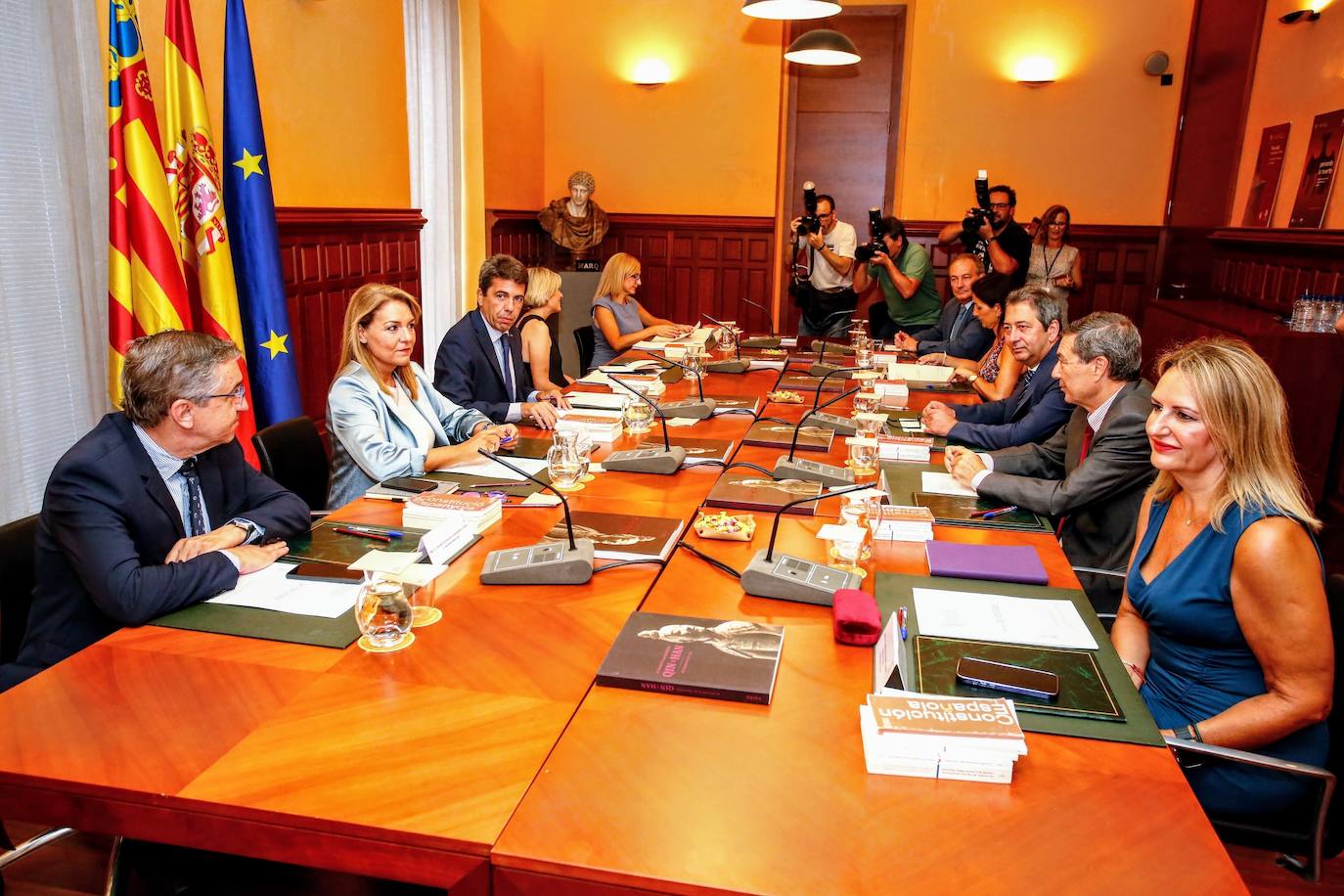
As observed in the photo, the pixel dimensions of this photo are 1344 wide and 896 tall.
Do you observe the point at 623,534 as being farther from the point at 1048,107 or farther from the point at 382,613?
the point at 1048,107

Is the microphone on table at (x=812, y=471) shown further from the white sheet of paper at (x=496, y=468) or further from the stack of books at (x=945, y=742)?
the stack of books at (x=945, y=742)

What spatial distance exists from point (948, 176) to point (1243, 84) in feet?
7.12

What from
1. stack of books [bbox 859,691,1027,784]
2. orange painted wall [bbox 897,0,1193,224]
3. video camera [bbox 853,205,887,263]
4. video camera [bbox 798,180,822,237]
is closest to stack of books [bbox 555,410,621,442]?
stack of books [bbox 859,691,1027,784]

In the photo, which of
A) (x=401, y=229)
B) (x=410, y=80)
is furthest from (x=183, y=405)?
(x=410, y=80)

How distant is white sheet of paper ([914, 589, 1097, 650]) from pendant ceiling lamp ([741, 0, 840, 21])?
3913mm

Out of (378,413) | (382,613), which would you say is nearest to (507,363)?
(378,413)

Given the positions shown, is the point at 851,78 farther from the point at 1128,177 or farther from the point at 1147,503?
the point at 1147,503


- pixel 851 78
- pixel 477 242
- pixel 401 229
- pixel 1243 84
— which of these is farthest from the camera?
pixel 851 78

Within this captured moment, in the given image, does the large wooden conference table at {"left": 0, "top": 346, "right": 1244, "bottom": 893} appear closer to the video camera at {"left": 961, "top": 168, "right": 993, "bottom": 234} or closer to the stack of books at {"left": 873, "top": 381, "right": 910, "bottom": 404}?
the stack of books at {"left": 873, "top": 381, "right": 910, "bottom": 404}

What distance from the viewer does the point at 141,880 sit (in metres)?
1.47

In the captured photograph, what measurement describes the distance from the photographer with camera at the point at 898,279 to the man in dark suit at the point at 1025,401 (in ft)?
8.14

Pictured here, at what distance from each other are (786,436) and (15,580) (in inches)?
85.0

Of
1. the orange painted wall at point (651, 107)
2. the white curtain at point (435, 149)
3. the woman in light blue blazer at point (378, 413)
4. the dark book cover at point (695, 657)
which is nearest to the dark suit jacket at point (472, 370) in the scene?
the woman in light blue blazer at point (378, 413)

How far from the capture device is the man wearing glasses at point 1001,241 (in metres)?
6.53
